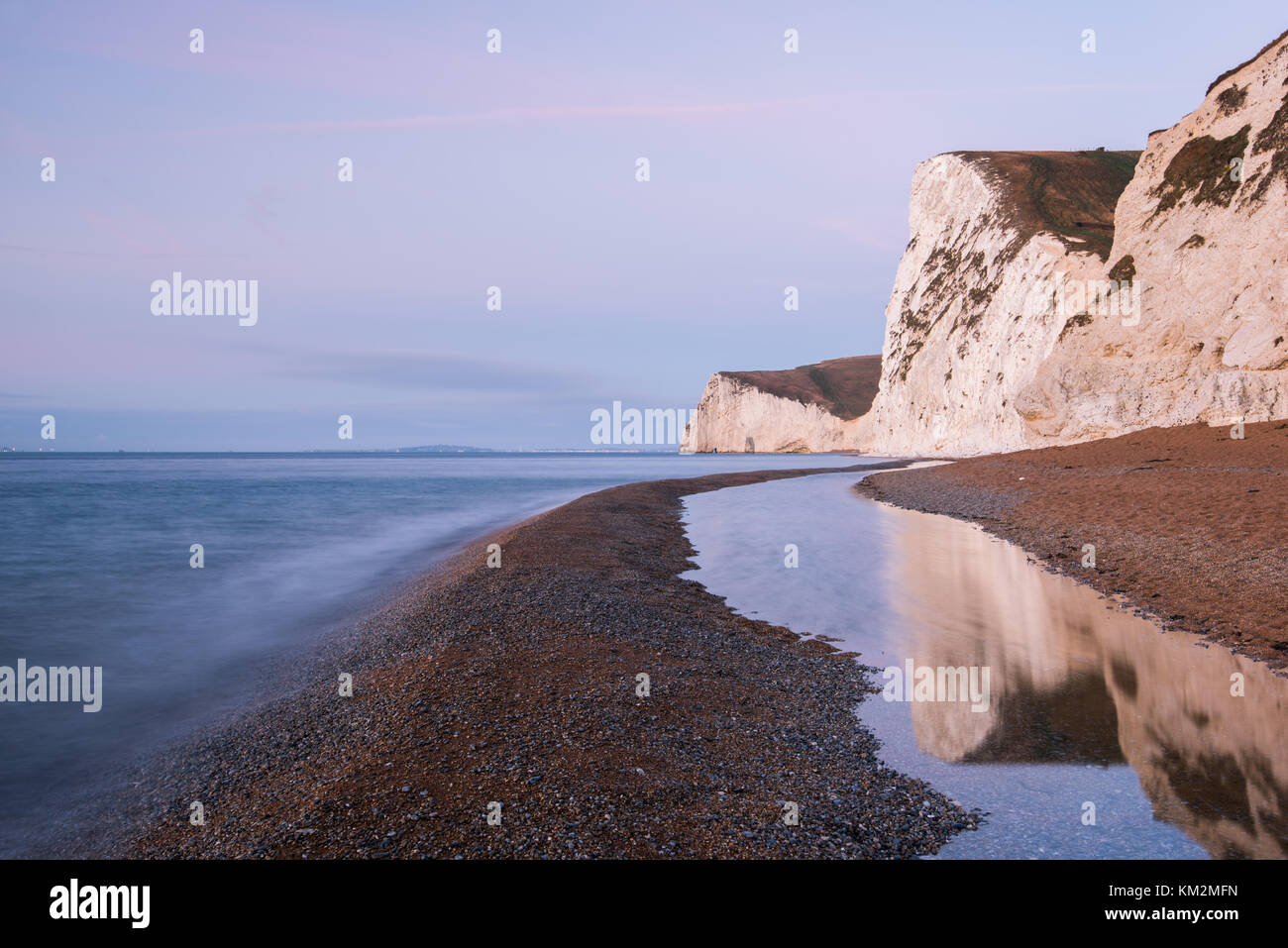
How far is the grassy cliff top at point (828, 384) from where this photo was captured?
522 ft

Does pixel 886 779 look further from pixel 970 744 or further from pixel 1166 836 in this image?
pixel 1166 836

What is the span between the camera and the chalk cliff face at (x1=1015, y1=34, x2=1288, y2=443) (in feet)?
96.9

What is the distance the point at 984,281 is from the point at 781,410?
93.4 m

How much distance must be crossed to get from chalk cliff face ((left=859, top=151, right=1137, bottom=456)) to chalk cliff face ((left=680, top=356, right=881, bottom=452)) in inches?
2459

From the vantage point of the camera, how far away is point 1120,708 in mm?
8117

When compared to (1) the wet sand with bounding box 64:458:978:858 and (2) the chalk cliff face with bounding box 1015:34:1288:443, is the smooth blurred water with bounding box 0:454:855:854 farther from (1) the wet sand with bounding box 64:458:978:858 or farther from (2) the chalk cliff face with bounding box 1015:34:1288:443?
(2) the chalk cliff face with bounding box 1015:34:1288:443

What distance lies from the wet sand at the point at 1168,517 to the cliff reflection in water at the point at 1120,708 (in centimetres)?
111

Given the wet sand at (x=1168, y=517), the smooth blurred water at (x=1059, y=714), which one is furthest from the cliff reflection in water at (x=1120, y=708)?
the wet sand at (x=1168, y=517)

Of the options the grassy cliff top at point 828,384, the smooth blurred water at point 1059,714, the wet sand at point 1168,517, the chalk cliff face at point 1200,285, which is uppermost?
the grassy cliff top at point 828,384

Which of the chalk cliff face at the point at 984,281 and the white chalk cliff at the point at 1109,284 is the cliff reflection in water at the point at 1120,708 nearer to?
the white chalk cliff at the point at 1109,284

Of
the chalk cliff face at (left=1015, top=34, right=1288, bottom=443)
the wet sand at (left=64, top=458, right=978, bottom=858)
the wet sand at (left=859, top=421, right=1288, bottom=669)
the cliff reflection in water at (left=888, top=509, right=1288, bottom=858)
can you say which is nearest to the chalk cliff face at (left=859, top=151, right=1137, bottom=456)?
the chalk cliff face at (left=1015, top=34, right=1288, bottom=443)

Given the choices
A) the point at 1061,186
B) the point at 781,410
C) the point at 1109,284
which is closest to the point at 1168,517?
the point at 1109,284

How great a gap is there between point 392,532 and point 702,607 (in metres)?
24.8
